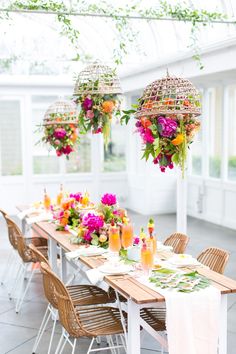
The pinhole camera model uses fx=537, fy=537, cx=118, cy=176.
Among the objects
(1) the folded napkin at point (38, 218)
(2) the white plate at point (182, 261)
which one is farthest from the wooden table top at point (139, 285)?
(1) the folded napkin at point (38, 218)

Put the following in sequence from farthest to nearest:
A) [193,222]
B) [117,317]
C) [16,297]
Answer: [193,222], [16,297], [117,317]

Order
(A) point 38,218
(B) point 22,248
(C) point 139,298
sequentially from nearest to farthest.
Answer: (C) point 139,298
(B) point 22,248
(A) point 38,218

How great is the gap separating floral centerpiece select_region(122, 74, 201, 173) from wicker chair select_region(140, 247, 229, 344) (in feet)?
2.66

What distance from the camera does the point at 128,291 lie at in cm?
325

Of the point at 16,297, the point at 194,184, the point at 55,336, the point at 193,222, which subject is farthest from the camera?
the point at 194,184

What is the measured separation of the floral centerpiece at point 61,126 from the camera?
6.17 m

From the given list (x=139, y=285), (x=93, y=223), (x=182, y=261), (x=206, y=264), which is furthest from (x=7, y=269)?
(x=139, y=285)

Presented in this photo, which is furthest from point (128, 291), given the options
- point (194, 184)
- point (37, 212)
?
point (194, 184)

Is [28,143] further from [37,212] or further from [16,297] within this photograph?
[16,297]

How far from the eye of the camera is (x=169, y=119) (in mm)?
3607

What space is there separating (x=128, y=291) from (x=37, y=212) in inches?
122

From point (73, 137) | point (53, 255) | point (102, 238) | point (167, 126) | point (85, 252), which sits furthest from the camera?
point (73, 137)

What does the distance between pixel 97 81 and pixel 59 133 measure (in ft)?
4.71

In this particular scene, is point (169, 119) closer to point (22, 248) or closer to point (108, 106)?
point (108, 106)
